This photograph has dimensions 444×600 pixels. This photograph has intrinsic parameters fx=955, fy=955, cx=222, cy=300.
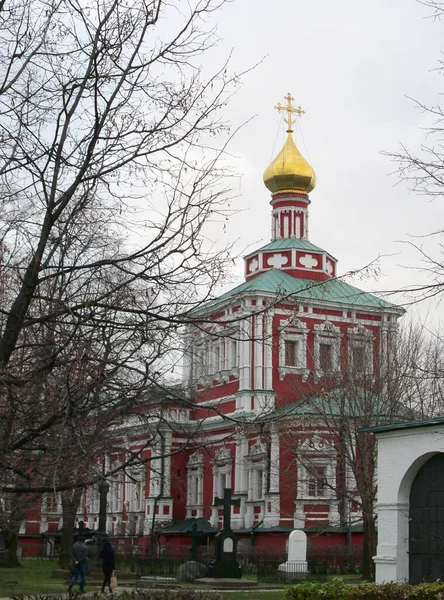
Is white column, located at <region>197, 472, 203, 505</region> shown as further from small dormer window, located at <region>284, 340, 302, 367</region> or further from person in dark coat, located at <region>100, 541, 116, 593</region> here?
person in dark coat, located at <region>100, 541, 116, 593</region>

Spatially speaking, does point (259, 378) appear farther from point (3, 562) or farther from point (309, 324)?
point (3, 562)

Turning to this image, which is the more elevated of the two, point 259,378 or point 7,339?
point 259,378

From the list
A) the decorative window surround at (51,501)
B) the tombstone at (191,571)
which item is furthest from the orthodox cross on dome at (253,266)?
the decorative window surround at (51,501)

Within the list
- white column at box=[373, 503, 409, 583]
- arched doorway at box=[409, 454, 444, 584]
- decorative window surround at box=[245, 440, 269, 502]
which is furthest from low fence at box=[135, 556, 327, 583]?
arched doorway at box=[409, 454, 444, 584]

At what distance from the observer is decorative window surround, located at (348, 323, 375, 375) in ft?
104

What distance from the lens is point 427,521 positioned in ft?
57.0

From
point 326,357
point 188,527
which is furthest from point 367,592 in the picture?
point 188,527

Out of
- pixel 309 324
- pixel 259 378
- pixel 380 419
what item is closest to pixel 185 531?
pixel 259 378

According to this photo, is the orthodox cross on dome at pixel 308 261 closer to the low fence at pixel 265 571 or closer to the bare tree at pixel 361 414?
the bare tree at pixel 361 414

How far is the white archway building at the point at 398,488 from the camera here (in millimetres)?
17625

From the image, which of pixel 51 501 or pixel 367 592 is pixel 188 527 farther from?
pixel 51 501

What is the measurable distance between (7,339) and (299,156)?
40.3 metres

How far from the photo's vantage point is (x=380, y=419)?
3031 cm

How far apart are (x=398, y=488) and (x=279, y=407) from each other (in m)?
13.7
